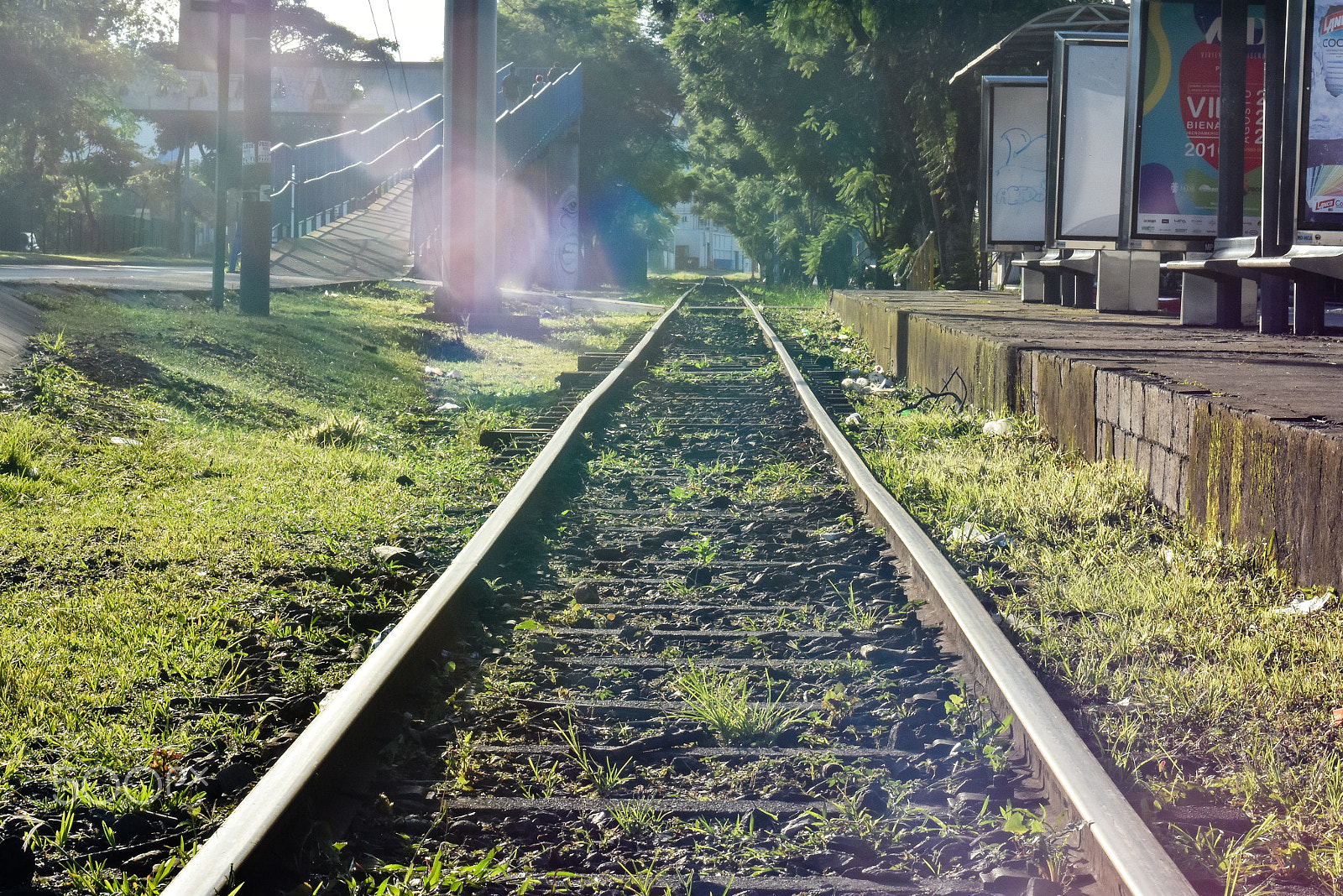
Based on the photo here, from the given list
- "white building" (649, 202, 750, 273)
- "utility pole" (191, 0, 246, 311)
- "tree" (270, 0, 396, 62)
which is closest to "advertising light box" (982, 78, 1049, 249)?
"utility pole" (191, 0, 246, 311)

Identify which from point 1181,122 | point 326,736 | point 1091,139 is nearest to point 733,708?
point 326,736

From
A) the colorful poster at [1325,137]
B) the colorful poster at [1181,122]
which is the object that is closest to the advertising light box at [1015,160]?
the colorful poster at [1181,122]

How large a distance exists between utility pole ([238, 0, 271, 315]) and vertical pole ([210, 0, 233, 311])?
22cm

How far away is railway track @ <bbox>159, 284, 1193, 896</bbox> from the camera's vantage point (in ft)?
7.50

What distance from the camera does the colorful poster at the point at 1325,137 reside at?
6.96m

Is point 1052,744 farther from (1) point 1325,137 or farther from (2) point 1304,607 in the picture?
(1) point 1325,137

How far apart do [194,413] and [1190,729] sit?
6.49 meters

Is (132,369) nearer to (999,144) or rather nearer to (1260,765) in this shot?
(1260,765)

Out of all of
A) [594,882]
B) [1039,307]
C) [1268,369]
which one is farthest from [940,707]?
[1039,307]

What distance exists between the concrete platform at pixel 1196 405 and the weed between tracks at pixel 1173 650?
0.42 ft

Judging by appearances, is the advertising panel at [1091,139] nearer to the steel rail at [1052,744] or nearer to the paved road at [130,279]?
the steel rail at [1052,744]

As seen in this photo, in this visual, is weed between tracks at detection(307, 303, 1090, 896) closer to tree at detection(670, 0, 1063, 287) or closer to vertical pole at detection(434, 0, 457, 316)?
vertical pole at detection(434, 0, 457, 316)

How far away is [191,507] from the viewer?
538cm

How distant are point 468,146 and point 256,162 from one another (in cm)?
354
